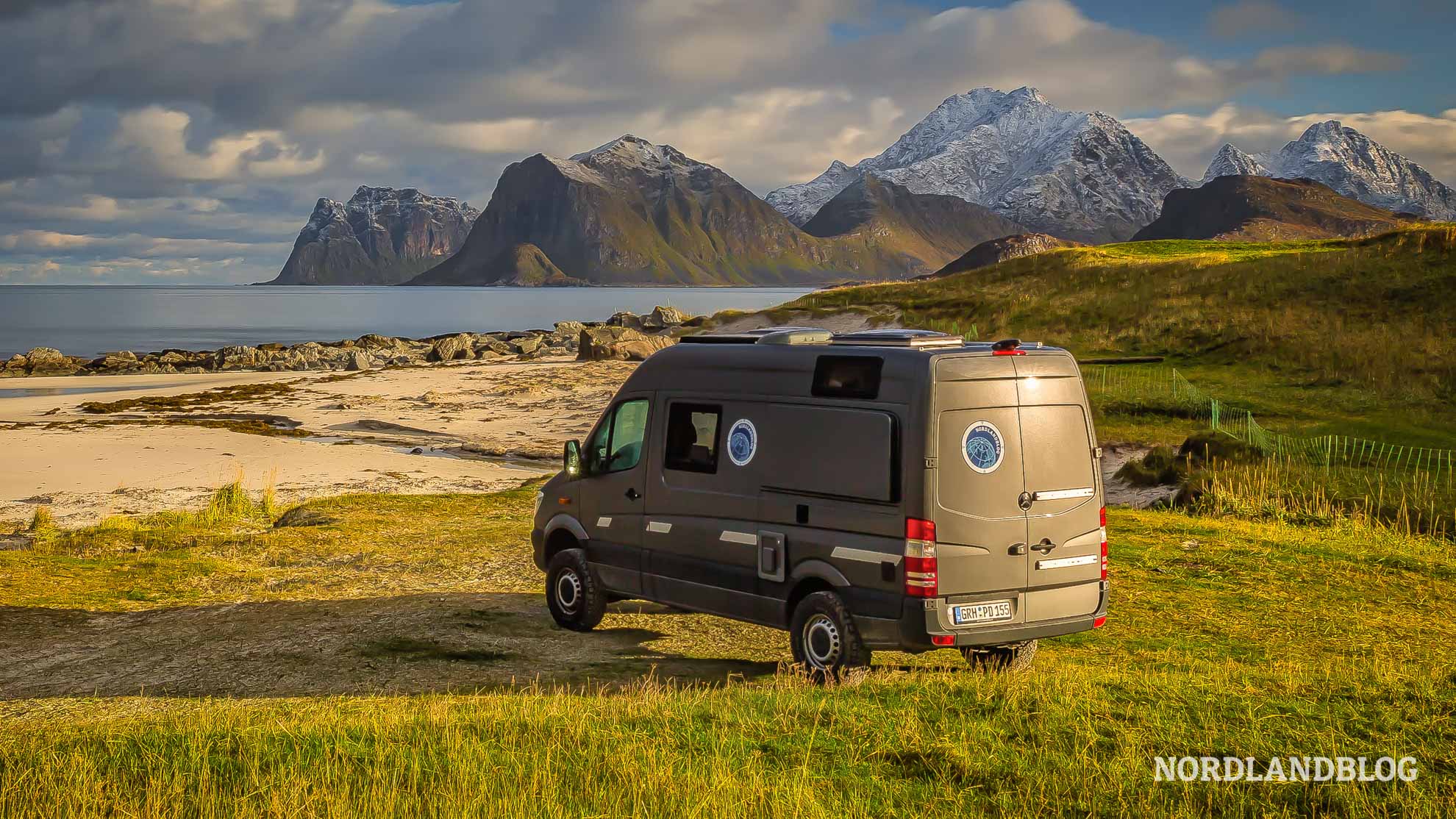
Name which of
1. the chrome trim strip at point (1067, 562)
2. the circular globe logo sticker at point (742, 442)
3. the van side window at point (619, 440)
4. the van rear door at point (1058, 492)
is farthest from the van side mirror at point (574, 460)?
the chrome trim strip at point (1067, 562)

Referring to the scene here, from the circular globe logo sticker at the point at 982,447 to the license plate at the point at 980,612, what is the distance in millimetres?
1099

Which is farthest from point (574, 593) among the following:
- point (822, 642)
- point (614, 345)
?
point (614, 345)

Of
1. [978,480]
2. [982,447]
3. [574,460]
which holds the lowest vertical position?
[574,460]

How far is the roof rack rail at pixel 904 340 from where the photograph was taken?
9625 millimetres

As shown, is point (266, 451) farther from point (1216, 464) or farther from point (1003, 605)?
point (1003, 605)

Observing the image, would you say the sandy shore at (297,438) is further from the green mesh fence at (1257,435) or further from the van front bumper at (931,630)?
the van front bumper at (931,630)

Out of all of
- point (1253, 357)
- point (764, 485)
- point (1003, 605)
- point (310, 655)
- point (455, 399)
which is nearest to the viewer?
point (1003, 605)

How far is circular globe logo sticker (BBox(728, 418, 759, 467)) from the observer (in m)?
10.3

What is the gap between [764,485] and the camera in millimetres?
10148

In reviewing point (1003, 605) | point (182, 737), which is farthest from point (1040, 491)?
point (182, 737)

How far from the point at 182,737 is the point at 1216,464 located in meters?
20.9

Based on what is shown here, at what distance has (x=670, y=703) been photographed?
26.6ft

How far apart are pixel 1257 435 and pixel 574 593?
18.2 meters

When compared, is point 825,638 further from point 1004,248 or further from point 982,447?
point 1004,248
